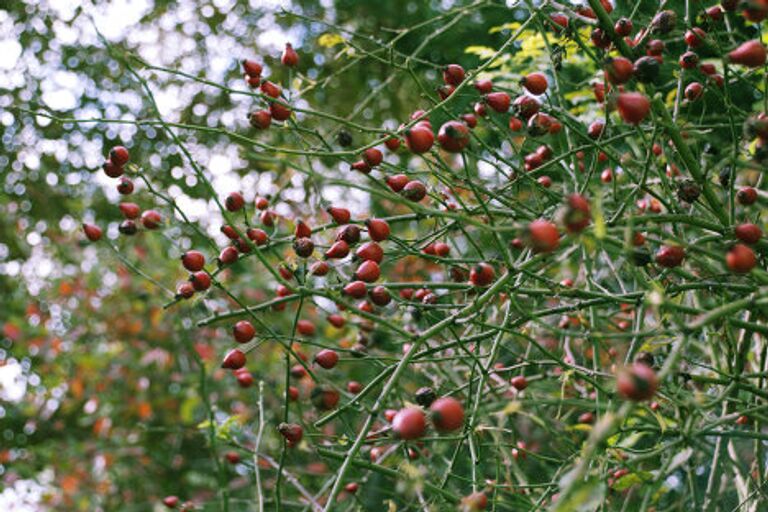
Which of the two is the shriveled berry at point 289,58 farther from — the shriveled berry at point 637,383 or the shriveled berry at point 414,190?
the shriveled berry at point 637,383

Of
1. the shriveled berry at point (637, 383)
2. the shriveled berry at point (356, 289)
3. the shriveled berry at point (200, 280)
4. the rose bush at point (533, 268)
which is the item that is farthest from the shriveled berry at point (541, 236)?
the shriveled berry at point (200, 280)

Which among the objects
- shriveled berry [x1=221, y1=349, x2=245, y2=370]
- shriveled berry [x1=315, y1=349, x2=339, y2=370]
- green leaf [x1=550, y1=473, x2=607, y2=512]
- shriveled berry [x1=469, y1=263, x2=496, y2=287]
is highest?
shriveled berry [x1=221, y1=349, x2=245, y2=370]

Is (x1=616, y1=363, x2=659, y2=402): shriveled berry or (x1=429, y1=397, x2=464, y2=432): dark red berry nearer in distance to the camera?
(x1=616, y1=363, x2=659, y2=402): shriveled berry

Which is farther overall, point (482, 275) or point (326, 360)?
point (326, 360)

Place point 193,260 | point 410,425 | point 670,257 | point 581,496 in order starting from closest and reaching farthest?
point 581,496
point 410,425
point 670,257
point 193,260

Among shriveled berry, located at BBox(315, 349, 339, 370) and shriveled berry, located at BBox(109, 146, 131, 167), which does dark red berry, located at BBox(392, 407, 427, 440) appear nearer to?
shriveled berry, located at BBox(315, 349, 339, 370)

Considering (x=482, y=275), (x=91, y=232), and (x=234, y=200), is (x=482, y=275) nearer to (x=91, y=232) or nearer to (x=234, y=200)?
(x=234, y=200)

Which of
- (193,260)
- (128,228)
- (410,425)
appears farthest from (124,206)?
(410,425)

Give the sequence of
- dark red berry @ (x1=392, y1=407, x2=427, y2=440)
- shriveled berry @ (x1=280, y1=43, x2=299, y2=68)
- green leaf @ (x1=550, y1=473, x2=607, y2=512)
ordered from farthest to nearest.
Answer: shriveled berry @ (x1=280, y1=43, x2=299, y2=68) < dark red berry @ (x1=392, y1=407, x2=427, y2=440) < green leaf @ (x1=550, y1=473, x2=607, y2=512)

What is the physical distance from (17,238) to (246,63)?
13.3ft

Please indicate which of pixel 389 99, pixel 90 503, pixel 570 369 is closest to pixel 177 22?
pixel 389 99

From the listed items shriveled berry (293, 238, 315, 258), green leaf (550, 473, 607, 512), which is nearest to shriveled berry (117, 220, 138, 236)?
shriveled berry (293, 238, 315, 258)

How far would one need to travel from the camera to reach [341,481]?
0.78 metres

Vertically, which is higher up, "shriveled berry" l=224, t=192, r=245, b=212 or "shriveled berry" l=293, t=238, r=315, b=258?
"shriveled berry" l=224, t=192, r=245, b=212
